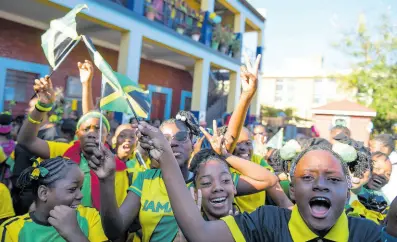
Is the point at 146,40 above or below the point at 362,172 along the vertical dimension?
above

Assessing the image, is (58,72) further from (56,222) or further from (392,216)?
(392,216)

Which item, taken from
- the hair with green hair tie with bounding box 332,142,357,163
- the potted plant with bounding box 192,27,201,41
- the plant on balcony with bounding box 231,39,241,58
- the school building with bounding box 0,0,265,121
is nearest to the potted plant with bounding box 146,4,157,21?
the school building with bounding box 0,0,265,121

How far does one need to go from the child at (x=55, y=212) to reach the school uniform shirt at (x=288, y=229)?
871mm

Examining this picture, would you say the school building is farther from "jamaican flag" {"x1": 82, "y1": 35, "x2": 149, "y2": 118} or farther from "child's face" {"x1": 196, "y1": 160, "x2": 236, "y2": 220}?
"child's face" {"x1": 196, "y1": 160, "x2": 236, "y2": 220}

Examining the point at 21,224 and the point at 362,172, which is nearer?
the point at 21,224

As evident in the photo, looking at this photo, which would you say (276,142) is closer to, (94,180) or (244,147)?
(244,147)

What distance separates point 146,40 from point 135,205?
718 centimetres

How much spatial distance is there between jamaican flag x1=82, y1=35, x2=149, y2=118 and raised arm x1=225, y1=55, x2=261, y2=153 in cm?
75

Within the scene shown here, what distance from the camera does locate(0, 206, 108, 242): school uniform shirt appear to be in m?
1.92

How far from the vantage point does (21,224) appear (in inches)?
77.2

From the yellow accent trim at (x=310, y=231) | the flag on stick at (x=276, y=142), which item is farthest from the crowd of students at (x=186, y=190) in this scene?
the flag on stick at (x=276, y=142)

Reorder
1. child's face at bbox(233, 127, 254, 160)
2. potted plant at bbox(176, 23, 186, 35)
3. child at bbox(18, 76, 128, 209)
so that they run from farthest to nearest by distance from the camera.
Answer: potted plant at bbox(176, 23, 186, 35) < child's face at bbox(233, 127, 254, 160) < child at bbox(18, 76, 128, 209)

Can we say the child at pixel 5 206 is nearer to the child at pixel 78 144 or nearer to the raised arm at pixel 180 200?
the child at pixel 78 144

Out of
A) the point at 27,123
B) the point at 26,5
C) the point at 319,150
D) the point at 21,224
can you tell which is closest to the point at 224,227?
the point at 319,150
